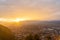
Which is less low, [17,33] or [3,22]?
Result: [3,22]

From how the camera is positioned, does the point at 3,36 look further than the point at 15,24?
No

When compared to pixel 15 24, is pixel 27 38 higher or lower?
lower

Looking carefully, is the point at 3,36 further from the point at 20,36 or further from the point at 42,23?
the point at 42,23

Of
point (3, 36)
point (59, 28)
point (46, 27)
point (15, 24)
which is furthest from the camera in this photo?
point (59, 28)

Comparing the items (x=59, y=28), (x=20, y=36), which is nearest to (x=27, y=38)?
(x=20, y=36)

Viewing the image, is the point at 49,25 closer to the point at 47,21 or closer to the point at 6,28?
the point at 47,21

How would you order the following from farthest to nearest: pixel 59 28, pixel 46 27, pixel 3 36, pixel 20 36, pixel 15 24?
pixel 59 28, pixel 46 27, pixel 15 24, pixel 20 36, pixel 3 36

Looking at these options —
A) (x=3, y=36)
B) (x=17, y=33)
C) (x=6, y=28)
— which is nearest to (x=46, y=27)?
(x=17, y=33)

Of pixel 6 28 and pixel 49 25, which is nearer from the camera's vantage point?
pixel 6 28

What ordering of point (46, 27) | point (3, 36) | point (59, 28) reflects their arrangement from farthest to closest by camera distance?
point (59, 28) < point (46, 27) < point (3, 36)
